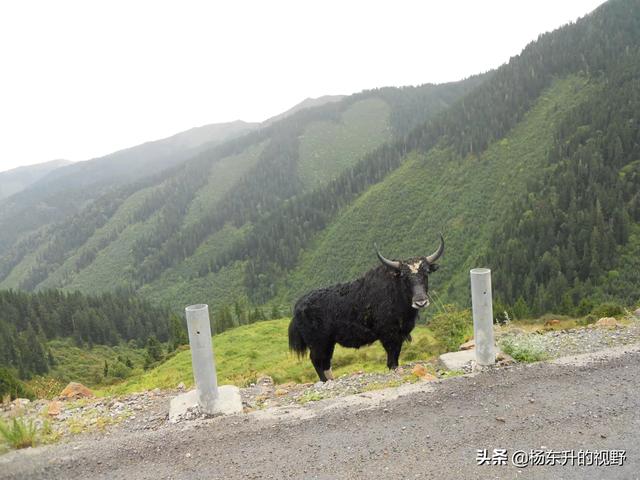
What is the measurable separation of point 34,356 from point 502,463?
6555cm

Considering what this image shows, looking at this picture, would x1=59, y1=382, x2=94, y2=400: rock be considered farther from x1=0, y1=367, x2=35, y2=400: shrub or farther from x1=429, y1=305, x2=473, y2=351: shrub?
x1=429, y1=305, x2=473, y2=351: shrub

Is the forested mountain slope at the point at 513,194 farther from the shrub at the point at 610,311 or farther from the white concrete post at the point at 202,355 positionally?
the white concrete post at the point at 202,355

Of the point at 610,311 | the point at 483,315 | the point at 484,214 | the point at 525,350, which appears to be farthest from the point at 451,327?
the point at 484,214

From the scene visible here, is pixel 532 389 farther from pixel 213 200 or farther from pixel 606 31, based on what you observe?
pixel 213 200

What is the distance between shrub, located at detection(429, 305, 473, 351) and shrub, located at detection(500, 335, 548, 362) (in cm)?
369

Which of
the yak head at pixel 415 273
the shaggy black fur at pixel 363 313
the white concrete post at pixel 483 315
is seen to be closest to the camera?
the white concrete post at pixel 483 315

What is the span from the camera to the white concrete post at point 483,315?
741 centimetres

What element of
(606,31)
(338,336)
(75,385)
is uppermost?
(606,31)

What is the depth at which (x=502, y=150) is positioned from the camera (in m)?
104

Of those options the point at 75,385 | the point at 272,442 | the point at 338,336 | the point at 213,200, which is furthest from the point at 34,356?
the point at 213,200

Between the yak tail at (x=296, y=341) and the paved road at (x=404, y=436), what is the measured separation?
15.9 feet

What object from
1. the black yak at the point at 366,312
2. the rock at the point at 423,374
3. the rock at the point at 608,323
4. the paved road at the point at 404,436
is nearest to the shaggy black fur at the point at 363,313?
the black yak at the point at 366,312

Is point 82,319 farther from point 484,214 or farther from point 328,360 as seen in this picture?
point 328,360

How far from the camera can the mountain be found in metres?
65.5
